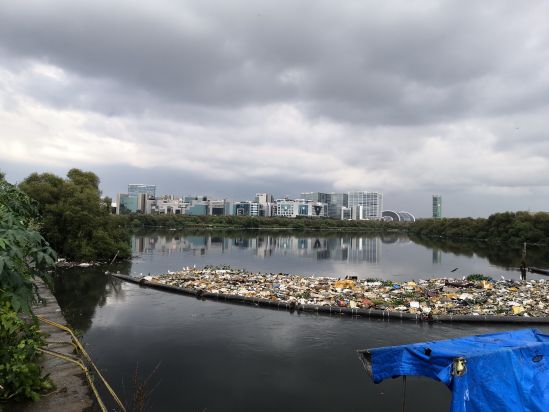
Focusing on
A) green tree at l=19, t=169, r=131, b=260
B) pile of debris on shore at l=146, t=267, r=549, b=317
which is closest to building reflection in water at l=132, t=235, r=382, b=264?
green tree at l=19, t=169, r=131, b=260

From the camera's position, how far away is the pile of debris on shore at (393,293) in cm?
1532

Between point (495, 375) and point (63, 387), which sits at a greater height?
point (495, 375)

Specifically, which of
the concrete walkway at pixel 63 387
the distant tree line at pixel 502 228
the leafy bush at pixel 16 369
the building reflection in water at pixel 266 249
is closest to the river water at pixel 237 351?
the concrete walkway at pixel 63 387

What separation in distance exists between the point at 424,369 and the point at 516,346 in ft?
3.32

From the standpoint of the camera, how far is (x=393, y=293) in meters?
17.7

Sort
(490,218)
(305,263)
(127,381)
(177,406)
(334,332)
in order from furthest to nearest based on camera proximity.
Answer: (490,218)
(305,263)
(334,332)
(127,381)
(177,406)

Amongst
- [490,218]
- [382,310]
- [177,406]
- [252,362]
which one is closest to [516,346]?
[177,406]

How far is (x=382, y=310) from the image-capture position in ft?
48.9

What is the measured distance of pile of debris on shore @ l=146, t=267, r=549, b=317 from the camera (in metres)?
15.3

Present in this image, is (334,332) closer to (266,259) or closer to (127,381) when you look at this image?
(127,381)

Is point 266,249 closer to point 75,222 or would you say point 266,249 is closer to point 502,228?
point 75,222

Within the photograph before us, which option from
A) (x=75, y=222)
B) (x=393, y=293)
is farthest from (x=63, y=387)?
(x=75, y=222)

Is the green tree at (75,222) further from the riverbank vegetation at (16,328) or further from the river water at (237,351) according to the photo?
the riverbank vegetation at (16,328)

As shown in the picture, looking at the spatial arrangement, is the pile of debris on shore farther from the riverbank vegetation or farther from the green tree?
the riverbank vegetation
